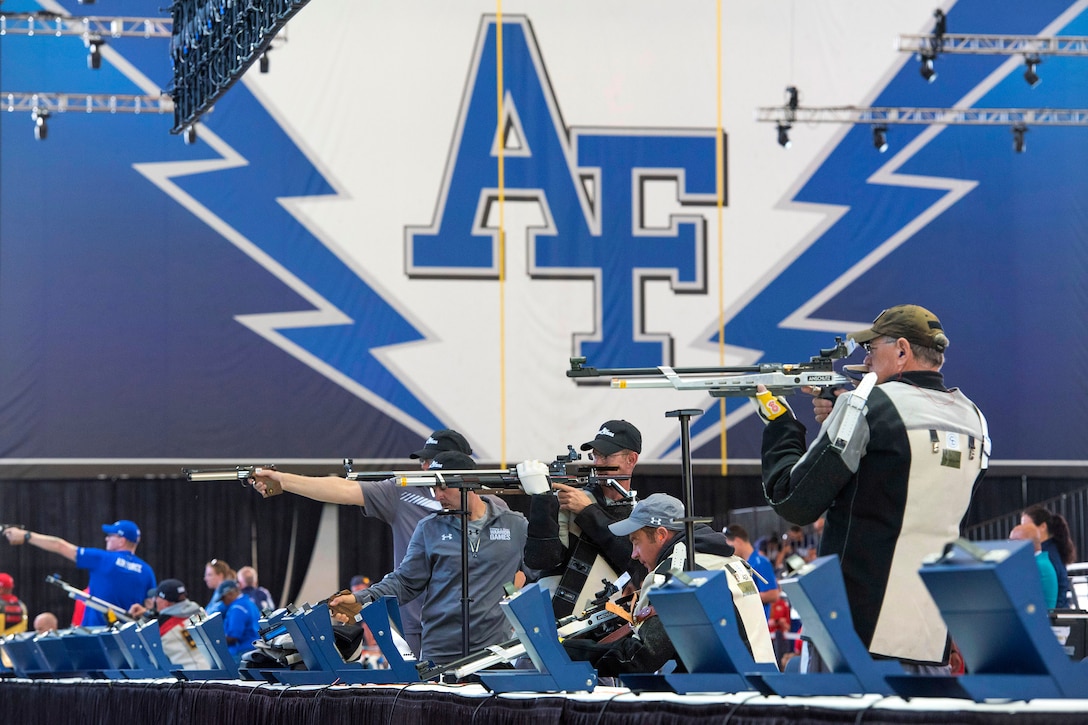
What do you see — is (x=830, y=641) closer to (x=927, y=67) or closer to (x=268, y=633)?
(x=268, y=633)

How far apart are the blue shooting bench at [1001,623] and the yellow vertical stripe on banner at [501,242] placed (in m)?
10.7

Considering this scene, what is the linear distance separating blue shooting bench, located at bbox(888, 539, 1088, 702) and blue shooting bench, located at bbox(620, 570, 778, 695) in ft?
1.49

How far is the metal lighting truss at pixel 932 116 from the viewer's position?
1308cm

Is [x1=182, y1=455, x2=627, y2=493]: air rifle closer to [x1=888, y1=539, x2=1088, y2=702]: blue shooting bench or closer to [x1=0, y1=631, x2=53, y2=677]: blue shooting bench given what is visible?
[x1=888, y1=539, x2=1088, y2=702]: blue shooting bench

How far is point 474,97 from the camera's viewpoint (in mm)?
13297

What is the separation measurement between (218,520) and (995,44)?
8365 millimetres

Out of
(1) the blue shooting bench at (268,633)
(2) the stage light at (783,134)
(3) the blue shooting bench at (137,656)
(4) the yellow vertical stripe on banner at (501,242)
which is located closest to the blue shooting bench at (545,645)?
(1) the blue shooting bench at (268,633)

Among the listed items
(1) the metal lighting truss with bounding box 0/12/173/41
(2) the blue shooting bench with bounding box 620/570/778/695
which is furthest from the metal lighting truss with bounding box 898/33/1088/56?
(2) the blue shooting bench with bounding box 620/570/778/695

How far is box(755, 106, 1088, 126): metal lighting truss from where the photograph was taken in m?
13.1

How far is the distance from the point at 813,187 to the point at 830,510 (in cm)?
1068

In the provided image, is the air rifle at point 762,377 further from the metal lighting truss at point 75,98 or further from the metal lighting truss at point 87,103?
the metal lighting truss at point 87,103

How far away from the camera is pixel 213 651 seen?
4.89 metres

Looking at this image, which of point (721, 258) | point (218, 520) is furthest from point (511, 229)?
point (218, 520)

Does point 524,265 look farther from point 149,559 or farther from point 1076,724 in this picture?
point 1076,724
